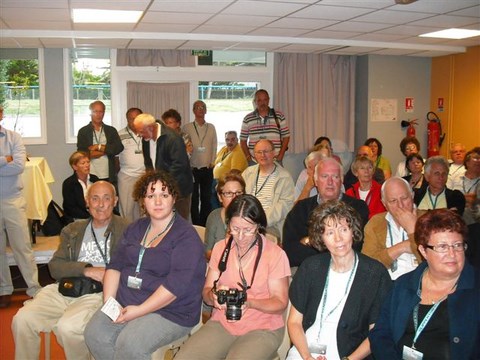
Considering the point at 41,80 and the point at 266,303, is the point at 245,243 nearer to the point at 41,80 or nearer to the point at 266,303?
the point at 266,303

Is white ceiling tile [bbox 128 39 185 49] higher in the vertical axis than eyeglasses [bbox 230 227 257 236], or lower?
higher

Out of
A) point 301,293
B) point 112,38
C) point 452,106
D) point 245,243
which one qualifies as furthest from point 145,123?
point 452,106

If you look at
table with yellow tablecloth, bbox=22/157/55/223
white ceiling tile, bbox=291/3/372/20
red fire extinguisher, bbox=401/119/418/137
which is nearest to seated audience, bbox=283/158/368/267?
white ceiling tile, bbox=291/3/372/20

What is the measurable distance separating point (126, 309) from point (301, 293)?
3.01 feet

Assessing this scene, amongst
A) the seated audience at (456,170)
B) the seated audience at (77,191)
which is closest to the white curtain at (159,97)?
the seated audience at (77,191)

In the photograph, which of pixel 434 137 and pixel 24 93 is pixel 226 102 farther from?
pixel 434 137

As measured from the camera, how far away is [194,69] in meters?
7.54

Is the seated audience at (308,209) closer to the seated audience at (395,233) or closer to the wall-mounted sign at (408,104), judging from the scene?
the seated audience at (395,233)

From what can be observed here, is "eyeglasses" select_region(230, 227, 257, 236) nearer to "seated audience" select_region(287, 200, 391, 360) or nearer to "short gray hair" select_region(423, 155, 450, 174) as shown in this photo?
"seated audience" select_region(287, 200, 391, 360)

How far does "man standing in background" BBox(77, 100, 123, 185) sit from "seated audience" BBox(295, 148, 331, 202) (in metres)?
2.41

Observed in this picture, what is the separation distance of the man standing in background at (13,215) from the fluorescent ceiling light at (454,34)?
492 centimetres

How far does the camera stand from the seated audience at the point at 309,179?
4625 millimetres

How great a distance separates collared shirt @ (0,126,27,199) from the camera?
14.1ft

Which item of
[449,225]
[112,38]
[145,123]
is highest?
[112,38]
